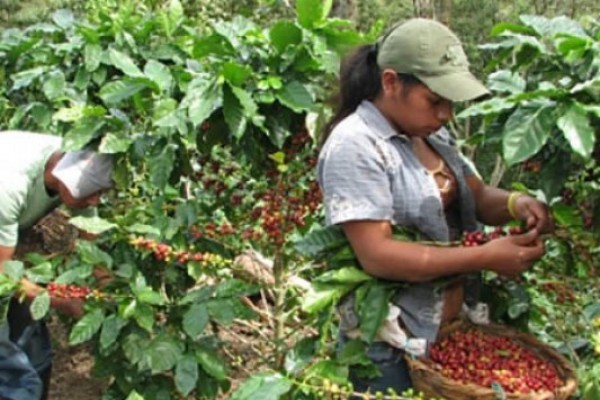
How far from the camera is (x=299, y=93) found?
2467 millimetres

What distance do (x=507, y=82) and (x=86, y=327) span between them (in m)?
1.63

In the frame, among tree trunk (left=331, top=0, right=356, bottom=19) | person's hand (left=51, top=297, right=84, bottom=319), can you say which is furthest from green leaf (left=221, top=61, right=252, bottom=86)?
tree trunk (left=331, top=0, right=356, bottom=19)

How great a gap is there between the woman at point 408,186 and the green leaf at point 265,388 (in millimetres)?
192

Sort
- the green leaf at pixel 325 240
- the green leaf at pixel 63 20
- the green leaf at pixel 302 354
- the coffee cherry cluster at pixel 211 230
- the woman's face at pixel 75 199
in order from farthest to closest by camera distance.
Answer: the green leaf at pixel 63 20 < the coffee cherry cluster at pixel 211 230 < the woman's face at pixel 75 199 < the green leaf at pixel 302 354 < the green leaf at pixel 325 240

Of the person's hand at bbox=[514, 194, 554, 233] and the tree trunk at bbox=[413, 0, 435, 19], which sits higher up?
the person's hand at bbox=[514, 194, 554, 233]

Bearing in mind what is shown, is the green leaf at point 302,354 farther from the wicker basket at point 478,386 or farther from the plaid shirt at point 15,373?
the plaid shirt at point 15,373

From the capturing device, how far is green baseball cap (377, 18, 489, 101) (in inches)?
72.4

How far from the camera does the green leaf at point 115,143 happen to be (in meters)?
2.60

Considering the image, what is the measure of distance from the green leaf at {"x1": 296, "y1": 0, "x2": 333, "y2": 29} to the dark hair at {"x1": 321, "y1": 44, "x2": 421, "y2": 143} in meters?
0.37

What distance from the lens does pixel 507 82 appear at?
6.56 ft

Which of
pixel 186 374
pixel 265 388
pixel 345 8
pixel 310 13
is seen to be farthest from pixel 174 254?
pixel 345 8

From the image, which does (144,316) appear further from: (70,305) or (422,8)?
(422,8)

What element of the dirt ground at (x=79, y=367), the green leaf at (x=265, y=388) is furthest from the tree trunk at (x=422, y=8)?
the green leaf at (x=265, y=388)

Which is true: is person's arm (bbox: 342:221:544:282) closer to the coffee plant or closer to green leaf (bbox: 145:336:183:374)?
the coffee plant
